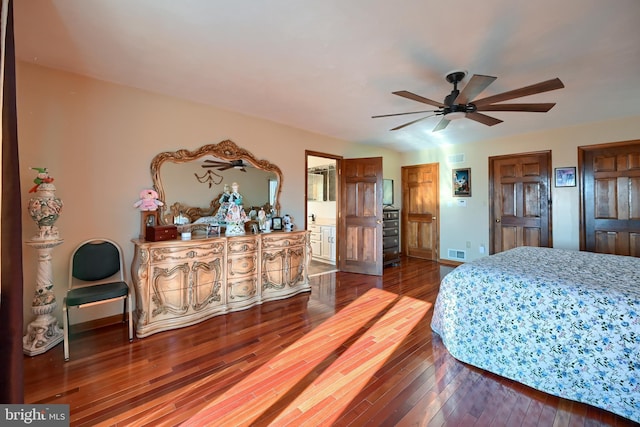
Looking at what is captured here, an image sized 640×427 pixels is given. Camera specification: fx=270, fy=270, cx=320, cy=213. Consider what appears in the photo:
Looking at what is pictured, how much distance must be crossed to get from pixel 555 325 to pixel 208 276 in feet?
9.67

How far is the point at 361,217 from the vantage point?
15.7 feet

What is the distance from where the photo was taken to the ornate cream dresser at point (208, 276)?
100 inches

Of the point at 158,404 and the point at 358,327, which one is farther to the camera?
the point at 358,327

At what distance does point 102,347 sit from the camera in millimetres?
2314

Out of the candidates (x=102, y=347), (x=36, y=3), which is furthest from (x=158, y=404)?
(x=36, y=3)

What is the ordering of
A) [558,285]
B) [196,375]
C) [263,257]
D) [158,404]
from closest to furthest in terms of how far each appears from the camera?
[158,404] → [558,285] → [196,375] → [263,257]

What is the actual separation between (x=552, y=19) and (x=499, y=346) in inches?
89.7

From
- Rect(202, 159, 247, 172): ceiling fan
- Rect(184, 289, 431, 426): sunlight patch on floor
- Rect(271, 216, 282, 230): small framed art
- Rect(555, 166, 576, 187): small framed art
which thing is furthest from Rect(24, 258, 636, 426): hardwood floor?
Rect(555, 166, 576, 187): small framed art

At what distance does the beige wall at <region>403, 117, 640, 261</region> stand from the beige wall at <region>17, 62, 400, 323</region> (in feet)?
15.1

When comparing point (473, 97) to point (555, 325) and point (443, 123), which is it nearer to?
point (443, 123)

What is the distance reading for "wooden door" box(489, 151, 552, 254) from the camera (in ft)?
14.8

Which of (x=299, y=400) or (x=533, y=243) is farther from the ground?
(x=533, y=243)

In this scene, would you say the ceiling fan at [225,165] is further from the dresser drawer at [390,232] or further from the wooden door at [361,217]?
the dresser drawer at [390,232]

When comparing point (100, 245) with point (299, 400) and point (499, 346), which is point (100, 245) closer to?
point (299, 400)
